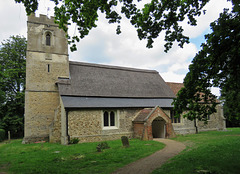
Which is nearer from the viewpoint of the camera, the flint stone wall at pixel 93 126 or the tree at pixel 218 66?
the tree at pixel 218 66

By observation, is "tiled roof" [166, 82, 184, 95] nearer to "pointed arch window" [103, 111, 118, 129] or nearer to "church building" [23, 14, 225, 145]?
"church building" [23, 14, 225, 145]

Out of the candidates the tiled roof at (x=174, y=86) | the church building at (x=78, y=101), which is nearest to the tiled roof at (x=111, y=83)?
the church building at (x=78, y=101)

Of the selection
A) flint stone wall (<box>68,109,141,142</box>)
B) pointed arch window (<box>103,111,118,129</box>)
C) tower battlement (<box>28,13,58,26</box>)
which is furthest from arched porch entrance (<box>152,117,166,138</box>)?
tower battlement (<box>28,13,58,26</box>)

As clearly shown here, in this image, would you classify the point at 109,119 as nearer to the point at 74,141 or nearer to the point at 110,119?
the point at 110,119

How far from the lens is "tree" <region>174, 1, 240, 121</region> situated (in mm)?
6992

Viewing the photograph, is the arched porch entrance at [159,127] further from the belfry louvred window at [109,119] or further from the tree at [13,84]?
the tree at [13,84]

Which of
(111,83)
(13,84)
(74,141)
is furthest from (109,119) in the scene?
(13,84)

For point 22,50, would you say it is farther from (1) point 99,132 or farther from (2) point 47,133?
(1) point 99,132

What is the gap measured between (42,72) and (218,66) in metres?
18.6

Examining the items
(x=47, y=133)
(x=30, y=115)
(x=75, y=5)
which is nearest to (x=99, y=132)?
(x=47, y=133)

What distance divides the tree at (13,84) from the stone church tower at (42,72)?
32.7 feet

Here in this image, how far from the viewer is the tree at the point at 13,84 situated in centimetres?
2836

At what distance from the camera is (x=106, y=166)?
8.73 meters

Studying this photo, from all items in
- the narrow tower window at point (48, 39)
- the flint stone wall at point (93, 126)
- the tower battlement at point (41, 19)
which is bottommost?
Answer: the flint stone wall at point (93, 126)
